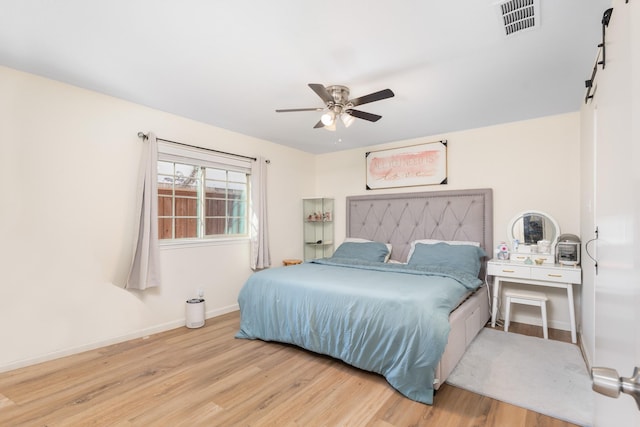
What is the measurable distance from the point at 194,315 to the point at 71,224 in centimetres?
147

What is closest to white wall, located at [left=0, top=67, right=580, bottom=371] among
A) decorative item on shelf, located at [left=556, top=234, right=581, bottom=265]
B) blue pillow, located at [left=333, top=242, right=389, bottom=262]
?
decorative item on shelf, located at [left=556, top=234, right=581, bottom=265]

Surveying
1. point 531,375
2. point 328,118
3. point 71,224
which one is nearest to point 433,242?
point 531,375

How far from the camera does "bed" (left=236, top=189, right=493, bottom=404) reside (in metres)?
2.12

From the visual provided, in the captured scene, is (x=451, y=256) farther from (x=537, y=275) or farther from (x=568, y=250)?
(x=568, y=250)

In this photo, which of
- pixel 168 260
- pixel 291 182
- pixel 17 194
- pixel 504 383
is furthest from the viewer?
pixel 291 182

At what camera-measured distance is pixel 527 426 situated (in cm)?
176

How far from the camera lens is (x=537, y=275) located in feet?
10.2

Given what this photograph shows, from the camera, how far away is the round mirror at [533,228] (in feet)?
11.1

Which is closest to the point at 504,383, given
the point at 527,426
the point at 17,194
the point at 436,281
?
the point at 527,426

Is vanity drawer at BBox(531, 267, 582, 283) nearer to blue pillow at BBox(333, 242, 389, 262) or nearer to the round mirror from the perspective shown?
the round mirror

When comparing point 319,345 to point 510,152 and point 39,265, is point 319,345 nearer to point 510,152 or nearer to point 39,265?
point 39,265

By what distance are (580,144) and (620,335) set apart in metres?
3.39

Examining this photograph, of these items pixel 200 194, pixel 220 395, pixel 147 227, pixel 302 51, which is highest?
pixel 302 51

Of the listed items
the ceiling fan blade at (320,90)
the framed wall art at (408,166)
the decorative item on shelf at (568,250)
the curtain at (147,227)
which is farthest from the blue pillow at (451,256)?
the curtain at (147,227)
